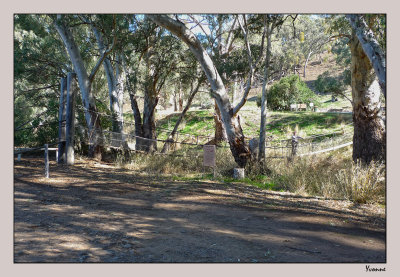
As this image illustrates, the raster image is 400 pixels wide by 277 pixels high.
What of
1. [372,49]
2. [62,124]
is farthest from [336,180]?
[62,124]

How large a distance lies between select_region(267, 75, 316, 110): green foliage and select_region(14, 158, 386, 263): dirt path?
2150 cm

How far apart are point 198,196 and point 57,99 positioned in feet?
39.9

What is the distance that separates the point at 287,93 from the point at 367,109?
19.5 metres

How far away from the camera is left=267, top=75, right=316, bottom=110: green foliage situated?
28484 millimetres

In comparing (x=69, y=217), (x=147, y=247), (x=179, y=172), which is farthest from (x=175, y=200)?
(x=179, y=172)

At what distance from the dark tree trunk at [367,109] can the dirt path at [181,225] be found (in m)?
2.89

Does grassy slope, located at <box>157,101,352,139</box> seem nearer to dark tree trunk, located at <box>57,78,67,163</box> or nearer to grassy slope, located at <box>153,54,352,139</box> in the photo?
grassy slope, located at <box>153,54,352,139</box>

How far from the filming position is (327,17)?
11.0 m

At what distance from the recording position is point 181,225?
5.25 metres

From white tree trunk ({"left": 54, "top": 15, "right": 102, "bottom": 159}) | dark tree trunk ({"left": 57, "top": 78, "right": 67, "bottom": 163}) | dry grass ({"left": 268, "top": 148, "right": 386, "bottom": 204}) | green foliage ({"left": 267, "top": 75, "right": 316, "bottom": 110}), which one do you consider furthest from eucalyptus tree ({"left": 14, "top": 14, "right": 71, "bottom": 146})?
green foliage ({"left": 267, "top": 75, "right": 316, "bottom": 110})

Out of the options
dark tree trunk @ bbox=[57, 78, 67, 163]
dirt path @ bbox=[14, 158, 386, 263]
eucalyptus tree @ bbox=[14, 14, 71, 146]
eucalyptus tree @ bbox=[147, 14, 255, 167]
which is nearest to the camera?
dirt path @ bbox=[14, 158, 386, 263]

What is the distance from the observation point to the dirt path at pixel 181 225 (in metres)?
3.98

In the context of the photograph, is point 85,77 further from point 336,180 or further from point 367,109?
point 367,109

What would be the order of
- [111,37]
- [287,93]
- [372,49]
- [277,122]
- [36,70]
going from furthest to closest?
[287,93]
[277,122]
[36,70]
[111,37]
[372,49]
